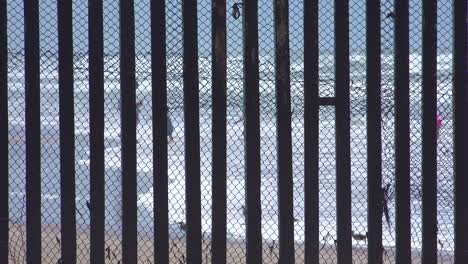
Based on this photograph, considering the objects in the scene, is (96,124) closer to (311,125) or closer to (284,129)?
(284,129)

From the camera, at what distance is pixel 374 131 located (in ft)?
10.4

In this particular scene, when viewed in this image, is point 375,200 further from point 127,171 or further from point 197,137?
point 127,171

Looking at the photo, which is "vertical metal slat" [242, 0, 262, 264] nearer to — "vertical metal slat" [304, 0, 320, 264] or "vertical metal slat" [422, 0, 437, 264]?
"vertical metal slat" [304, 0, 320, 264]

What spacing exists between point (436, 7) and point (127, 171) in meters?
1.68

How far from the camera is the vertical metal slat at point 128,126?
316 cm

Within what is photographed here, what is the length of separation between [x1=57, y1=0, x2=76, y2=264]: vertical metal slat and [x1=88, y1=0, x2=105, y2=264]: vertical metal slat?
0.10m

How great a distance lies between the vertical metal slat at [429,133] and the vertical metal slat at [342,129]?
1.21 ft

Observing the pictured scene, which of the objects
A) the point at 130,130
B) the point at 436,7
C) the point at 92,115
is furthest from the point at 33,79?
the point at 436,7

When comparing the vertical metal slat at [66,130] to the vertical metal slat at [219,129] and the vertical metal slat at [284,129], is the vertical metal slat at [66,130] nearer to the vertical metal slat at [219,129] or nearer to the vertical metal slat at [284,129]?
the vertical metal slat at [219,129]

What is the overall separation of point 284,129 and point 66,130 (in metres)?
1.06

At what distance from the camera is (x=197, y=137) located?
3203mm

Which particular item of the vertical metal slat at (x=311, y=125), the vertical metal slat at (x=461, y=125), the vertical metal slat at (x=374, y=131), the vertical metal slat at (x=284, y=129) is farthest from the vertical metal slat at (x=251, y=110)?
the vertical metal slat at (x=461, y=125)

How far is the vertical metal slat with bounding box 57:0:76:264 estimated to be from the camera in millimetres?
3195

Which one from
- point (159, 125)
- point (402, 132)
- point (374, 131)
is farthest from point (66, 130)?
point (402, 132)
